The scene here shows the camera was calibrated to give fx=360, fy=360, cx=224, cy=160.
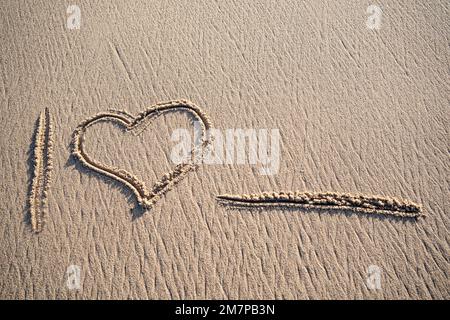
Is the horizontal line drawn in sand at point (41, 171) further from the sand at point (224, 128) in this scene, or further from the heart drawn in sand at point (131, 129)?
the heart drawn in sand at point (131, 129)

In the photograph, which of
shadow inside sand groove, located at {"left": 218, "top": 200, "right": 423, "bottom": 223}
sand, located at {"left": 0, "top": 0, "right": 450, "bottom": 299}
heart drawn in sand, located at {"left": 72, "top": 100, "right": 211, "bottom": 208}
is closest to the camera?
sand, located at {"left": 0, "top": 0, "right": 450, "bottom": 299}

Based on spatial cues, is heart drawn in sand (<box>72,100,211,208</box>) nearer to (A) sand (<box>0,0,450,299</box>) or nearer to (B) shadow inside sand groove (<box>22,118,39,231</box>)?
(A) sand (<box>0,0,450,299</box>)

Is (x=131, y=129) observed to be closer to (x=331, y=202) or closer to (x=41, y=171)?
(x=41, y=171)

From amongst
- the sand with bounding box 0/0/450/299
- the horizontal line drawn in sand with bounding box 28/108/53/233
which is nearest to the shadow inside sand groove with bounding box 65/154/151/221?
the sand with bounding box 0/0/450/299

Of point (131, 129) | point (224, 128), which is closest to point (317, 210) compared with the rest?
point (224, 128)

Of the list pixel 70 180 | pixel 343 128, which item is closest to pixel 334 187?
pixel 343 128

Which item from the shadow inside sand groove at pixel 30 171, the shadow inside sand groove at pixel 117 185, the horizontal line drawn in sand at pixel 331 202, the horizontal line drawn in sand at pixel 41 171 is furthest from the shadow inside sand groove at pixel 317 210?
the shadow inside sand groove at pixel 30 171
